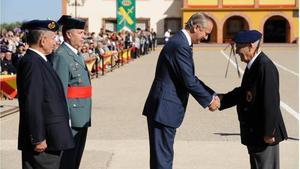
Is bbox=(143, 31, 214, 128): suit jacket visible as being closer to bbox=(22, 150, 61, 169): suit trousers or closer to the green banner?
bbox=(22, 150, 61, 169): suit trousers

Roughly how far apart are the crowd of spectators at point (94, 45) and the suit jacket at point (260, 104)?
3.19 metres

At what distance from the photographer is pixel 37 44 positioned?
529cm

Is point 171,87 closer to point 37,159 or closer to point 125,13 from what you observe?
point 37,159

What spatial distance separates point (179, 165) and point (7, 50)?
467 inches

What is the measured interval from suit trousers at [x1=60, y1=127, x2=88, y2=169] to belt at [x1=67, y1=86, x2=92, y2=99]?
13.3 inches

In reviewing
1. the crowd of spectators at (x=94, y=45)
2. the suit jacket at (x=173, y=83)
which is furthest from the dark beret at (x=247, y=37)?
the crowd of spectators at (x=94, y=45)

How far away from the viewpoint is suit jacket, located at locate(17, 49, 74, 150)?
5102mm

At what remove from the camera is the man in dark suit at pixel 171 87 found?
19.6ft

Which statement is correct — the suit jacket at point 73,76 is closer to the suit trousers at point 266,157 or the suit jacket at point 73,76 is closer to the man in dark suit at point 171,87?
the man in dark suit at point 171,87

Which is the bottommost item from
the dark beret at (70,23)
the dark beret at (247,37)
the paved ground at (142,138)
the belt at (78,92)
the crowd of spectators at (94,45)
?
the paved ground at (142,138)

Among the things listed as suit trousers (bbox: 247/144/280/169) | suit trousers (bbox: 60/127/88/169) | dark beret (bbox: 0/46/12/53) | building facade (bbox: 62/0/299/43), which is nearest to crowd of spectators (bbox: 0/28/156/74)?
dark beret (bbox: 0/46/12/53)

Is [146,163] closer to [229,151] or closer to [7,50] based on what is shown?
[229,151]

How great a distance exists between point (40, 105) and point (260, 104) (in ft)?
6.45

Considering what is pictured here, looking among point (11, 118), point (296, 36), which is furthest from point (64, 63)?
point (296, 36)
